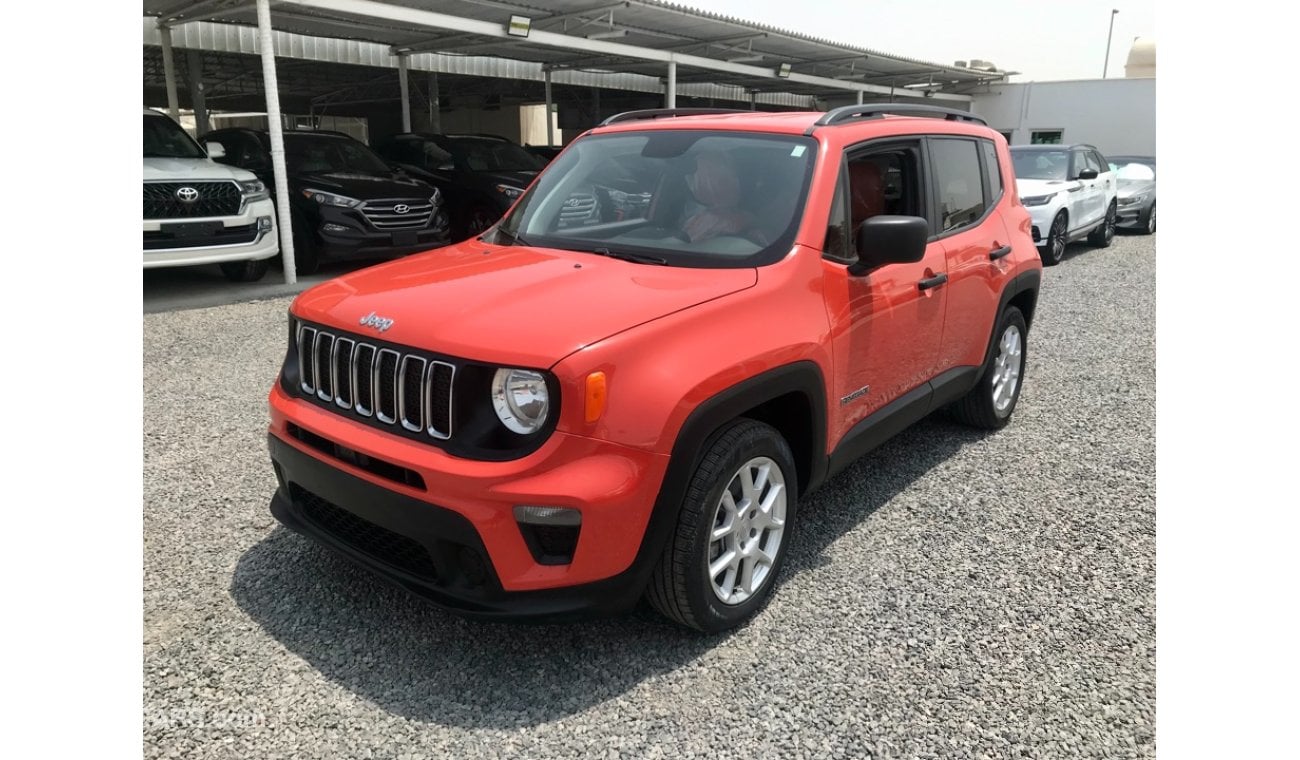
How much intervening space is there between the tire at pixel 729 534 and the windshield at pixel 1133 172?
1610 cm

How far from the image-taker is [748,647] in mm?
2943

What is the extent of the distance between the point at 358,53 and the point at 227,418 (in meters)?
14.6

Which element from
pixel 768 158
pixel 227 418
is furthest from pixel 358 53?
pixel 768 158

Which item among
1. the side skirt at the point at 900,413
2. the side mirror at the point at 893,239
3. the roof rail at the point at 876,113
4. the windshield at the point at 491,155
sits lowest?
the side skirt at the point at 900,413

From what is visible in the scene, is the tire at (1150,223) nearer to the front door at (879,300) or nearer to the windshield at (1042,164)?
the windshield at (1042,164)

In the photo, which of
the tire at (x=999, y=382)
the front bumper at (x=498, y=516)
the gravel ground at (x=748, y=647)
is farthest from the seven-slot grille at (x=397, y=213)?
the front bumper at (x=498, y=516)

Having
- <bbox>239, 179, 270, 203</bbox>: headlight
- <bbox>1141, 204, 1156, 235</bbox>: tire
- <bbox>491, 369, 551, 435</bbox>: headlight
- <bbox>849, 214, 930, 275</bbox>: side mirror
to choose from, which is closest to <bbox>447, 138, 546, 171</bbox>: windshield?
<bbox>239, 179, 270, 203</bbox>: headlight

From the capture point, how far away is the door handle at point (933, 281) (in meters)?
3.82

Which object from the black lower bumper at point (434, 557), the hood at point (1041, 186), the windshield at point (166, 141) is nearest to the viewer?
the black lower bumper at point (434, 557)

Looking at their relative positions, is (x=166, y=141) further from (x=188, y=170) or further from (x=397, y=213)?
(x=397, y=213)

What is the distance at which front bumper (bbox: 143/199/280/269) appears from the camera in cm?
841

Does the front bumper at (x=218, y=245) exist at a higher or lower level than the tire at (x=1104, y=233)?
lower

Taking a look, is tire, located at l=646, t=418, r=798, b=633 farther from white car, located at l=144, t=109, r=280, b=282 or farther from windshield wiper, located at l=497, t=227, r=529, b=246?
white car, located at l=144, t=109, r=280, b=282

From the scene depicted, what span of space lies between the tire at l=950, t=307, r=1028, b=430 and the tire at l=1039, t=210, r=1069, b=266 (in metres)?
7.54
